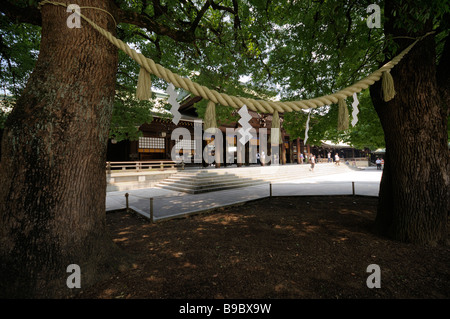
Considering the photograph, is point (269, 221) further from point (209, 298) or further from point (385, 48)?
point (385, 48)

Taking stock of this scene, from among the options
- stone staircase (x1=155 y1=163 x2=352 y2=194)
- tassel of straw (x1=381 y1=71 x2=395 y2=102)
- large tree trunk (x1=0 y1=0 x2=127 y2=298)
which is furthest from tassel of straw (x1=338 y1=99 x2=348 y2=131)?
stone staircase (x1=155 y1=163 x2=352 y2=194)

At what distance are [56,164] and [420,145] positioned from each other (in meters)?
4.60

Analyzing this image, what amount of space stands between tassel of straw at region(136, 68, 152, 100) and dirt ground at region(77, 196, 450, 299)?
6.91ft

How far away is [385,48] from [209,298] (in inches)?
162

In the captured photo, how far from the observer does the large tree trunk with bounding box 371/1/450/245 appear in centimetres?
266

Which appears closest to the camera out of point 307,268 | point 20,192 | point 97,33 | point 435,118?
point 20,192

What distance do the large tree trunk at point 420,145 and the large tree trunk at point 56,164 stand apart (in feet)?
13.2

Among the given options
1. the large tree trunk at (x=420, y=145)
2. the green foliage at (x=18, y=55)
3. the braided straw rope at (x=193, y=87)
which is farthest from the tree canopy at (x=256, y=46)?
the braided straw rope at (x=193, y=87)

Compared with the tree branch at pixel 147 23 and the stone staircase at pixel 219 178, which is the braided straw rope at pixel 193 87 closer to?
the tree branch at pixel 147 23

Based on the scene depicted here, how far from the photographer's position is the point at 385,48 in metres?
2.80

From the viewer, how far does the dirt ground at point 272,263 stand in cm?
189

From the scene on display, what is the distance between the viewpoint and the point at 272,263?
2404mm

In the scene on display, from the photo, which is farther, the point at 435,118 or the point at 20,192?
the point at 435,118
